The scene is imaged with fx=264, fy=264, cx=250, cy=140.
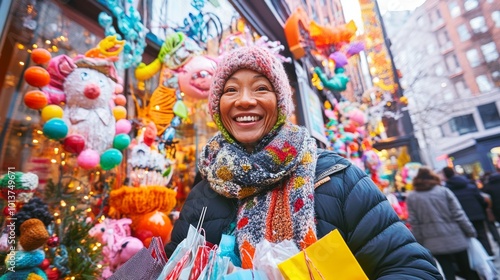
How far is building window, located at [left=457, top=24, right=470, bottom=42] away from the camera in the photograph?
943 inches

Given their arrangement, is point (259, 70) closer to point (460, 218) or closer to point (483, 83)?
point (460, 218)

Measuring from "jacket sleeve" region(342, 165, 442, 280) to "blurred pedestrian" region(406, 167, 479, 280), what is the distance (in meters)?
2.74

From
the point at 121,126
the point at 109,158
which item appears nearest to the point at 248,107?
the point at 109,158

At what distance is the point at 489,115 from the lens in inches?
856

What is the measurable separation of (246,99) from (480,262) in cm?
332

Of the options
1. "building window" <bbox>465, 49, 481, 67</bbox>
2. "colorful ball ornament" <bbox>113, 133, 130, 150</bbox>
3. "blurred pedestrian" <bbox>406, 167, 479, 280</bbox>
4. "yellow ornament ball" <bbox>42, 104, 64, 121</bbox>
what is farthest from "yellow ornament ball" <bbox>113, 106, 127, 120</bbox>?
"building window" <bbox>465, 49, 481, 67</bbox>

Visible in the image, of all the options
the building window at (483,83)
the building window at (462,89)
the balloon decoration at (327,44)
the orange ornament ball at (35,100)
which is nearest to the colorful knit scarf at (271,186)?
the orange ornament ball at (35,100)

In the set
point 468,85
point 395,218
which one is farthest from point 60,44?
point 468,85

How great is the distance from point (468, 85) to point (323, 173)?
30013 millimetres

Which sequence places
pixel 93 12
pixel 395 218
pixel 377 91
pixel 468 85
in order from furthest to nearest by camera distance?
1. pixel 468 85
2. pixel 377 91
3. pixel 93 12
4. pixel 395 218

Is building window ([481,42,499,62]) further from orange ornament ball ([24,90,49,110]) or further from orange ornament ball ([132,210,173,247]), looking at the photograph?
orange ornament ball ([24,90,49,110])

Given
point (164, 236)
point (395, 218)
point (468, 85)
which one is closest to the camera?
point (395, 218)

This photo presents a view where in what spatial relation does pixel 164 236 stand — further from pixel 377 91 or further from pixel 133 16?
pixel 377 91

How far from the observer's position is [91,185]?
2408mm
